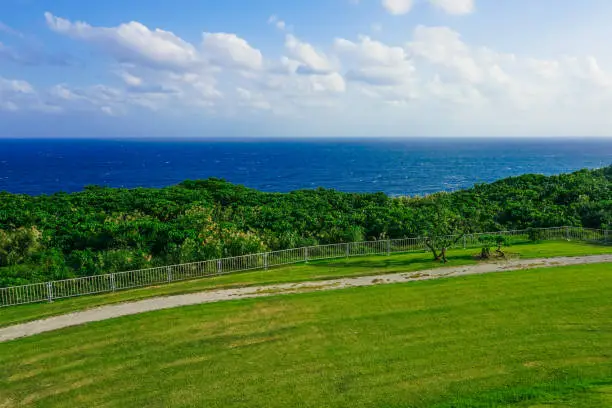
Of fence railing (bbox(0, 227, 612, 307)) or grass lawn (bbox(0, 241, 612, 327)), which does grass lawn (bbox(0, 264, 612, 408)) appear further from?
fence railing (bbox(0, 227, 612, 307))

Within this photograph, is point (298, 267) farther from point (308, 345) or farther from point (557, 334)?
point (557, 334)

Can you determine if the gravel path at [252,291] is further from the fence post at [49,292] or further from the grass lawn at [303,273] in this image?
the fence post at [49,292]

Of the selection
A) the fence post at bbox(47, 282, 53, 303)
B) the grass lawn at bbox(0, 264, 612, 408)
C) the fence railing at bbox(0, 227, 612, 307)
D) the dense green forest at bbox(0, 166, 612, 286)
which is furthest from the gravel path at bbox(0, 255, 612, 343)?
the dense green forest at bbox(0, 166, 612, 286)

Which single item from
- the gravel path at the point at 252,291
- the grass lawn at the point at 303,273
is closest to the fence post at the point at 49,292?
the grass lawn at the point at 303,273

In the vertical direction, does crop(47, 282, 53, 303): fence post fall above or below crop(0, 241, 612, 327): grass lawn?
above

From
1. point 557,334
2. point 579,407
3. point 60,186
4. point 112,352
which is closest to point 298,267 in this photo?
point 112,352

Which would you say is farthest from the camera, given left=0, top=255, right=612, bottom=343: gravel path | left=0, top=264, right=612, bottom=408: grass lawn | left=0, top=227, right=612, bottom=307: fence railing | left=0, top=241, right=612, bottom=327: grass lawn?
left=0, top=227, right=612, bottom=307: fence railing

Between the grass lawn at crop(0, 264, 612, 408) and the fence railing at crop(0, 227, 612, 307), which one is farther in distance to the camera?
the fence railing at crop(0, 227, 612, 307)

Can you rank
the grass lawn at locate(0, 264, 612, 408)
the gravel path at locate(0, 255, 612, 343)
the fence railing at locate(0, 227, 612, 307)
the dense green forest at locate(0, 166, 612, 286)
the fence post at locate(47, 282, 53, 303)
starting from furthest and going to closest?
the dense green forest at locate(0, 166, 612, 286) < the fence railing at locate(0, 227, 612, 307) < the fence post at locate(47, 282, 53, 303) < the gravel path at locate(0, 255, 612, 343) < the grass lawn at locate(0, 264, 612, 408)
